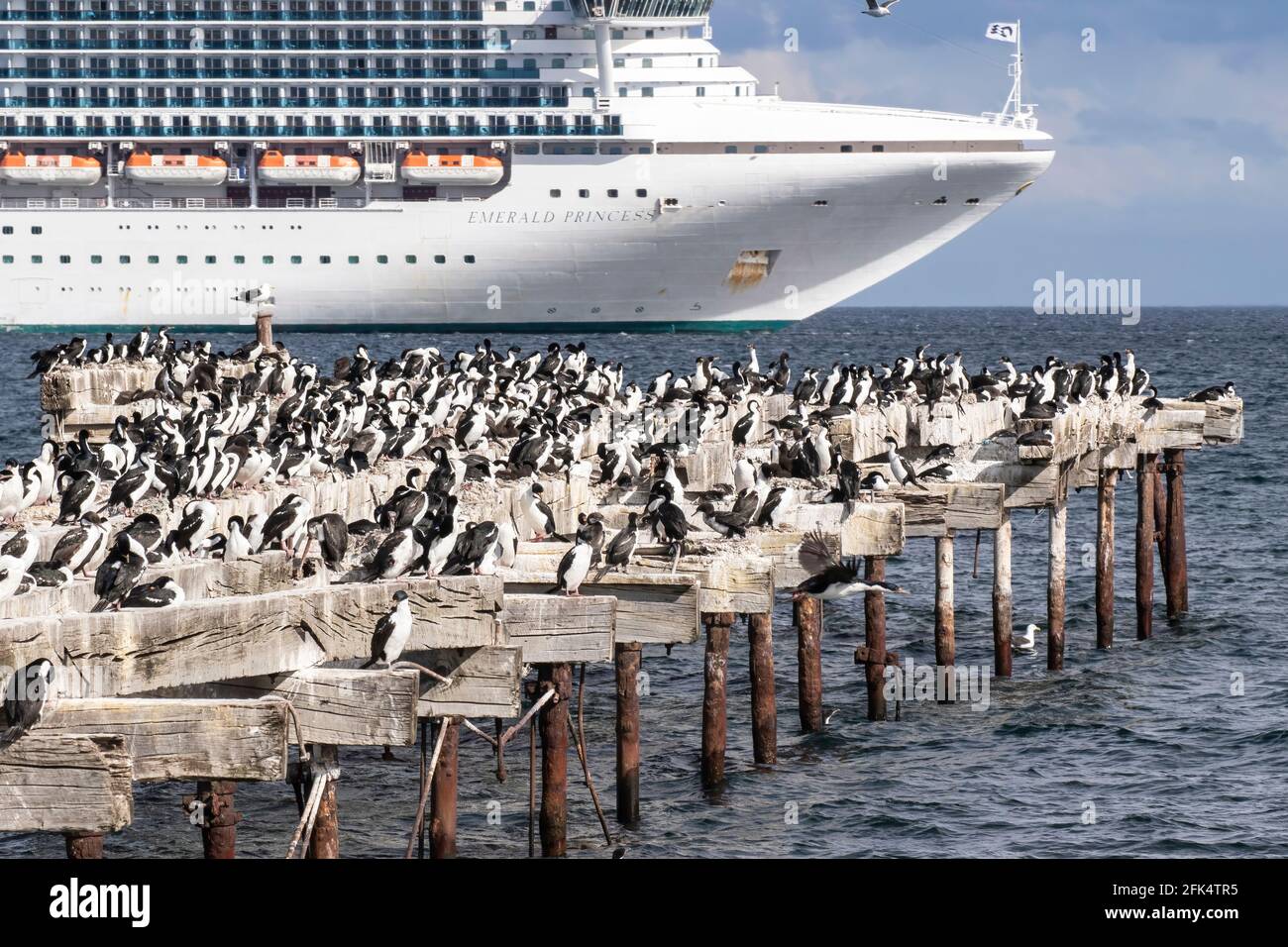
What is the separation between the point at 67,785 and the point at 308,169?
80.4 m

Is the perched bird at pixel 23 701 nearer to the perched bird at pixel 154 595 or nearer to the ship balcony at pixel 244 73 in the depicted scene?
the perched bird at pixel 154 595

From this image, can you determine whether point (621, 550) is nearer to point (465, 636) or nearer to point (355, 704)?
point (465, 636)

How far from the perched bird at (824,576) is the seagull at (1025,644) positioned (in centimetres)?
797

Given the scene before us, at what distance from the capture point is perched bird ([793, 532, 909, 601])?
1830cm

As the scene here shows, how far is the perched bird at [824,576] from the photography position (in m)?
18.3

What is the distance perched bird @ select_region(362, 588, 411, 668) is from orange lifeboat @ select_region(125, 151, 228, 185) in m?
78.0

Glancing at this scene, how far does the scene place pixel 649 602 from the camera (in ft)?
52.3

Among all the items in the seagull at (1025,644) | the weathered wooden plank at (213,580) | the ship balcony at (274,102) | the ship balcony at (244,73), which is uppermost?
the ship balcony at (244,73)

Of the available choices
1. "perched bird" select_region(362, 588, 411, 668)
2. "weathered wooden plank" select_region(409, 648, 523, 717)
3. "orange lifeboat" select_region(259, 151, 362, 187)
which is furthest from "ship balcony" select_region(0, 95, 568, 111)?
"perched bird" select_region(362, 588, 411, 668)

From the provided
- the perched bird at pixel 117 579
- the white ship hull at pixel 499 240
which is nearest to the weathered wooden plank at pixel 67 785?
the perched bird at pixel 117 579

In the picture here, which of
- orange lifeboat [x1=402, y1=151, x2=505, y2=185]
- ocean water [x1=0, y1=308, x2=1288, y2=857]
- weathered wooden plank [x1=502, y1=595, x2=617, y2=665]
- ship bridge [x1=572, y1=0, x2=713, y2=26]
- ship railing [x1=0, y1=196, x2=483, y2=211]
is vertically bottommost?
ocean water [x1=0, y1=308, x2=1288, y2=857]

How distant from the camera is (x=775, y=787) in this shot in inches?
761

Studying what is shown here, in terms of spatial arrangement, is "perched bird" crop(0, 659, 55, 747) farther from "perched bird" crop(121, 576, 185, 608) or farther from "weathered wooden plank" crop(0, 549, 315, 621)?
"weathered wooden plank" crop(0, 549, 315, 621)

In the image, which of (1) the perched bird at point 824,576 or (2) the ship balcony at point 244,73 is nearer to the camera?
(1) the perched bird at point 824,576
